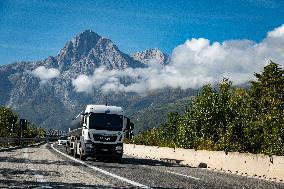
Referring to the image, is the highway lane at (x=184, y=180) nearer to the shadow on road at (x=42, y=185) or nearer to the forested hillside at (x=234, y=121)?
the shadow on road at (x=42, y=185)

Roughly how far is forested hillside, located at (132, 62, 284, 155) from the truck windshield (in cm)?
1045

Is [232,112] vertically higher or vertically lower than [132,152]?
higher

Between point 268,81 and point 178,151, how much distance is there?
204ft

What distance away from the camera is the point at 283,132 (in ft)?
107

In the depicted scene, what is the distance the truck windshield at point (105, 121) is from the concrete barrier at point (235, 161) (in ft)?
16.1

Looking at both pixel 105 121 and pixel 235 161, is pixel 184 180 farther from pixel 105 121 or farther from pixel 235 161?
pixel 105 121

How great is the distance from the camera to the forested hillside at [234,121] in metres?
35.0

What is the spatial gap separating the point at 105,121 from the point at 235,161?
7.56 meters

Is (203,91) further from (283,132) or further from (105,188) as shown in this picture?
(105,188)

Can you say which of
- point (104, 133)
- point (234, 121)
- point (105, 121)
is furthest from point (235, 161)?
point (234, 121)

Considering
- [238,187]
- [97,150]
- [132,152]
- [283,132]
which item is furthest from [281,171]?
[132,152]

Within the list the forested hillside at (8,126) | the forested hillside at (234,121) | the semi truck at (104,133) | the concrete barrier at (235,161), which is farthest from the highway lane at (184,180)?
the forested hillside at (8,126)

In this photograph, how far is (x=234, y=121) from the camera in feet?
133

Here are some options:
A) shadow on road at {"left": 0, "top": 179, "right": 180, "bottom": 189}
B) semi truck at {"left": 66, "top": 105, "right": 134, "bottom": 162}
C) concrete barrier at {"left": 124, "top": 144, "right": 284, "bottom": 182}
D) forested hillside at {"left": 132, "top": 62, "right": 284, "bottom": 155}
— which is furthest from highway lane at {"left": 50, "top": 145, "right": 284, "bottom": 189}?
forested hillside at {"left": 132, "top": 62, "right": 284, "bottom": 155}
